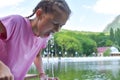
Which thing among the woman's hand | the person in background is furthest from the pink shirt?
the woman's hand

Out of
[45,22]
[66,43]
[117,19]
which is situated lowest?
[45,22]

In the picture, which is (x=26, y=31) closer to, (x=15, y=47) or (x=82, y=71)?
(x=15, y=47)

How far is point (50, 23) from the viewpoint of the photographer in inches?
42.4

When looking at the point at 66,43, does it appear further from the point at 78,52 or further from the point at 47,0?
the point at 47,0

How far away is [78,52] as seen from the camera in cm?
4356

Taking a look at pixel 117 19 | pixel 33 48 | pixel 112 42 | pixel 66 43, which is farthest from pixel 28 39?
pixel 117 19

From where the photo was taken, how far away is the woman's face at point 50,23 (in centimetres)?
107

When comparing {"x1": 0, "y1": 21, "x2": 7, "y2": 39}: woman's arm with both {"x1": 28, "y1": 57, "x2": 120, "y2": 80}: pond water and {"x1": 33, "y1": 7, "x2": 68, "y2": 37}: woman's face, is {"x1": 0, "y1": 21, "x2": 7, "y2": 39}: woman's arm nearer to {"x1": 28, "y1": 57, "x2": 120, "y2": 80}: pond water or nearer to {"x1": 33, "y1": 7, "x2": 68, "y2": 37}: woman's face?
{"x1": 33, "y1": 7, "x2": 68, "y2": 37}: woman's face

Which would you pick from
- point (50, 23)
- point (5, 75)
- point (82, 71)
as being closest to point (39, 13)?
point (50, 23)

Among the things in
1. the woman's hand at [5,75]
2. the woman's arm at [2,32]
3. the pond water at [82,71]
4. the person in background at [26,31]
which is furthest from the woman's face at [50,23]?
the pond water at [82,71]

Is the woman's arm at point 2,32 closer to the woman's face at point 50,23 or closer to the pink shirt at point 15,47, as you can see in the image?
the pink shirt at point 15,47

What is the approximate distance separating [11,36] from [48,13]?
0.43ft

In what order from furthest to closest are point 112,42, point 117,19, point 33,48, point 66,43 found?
point 117,19, point 112,42, point 66,43, point 33,48

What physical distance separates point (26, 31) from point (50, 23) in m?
0.07
